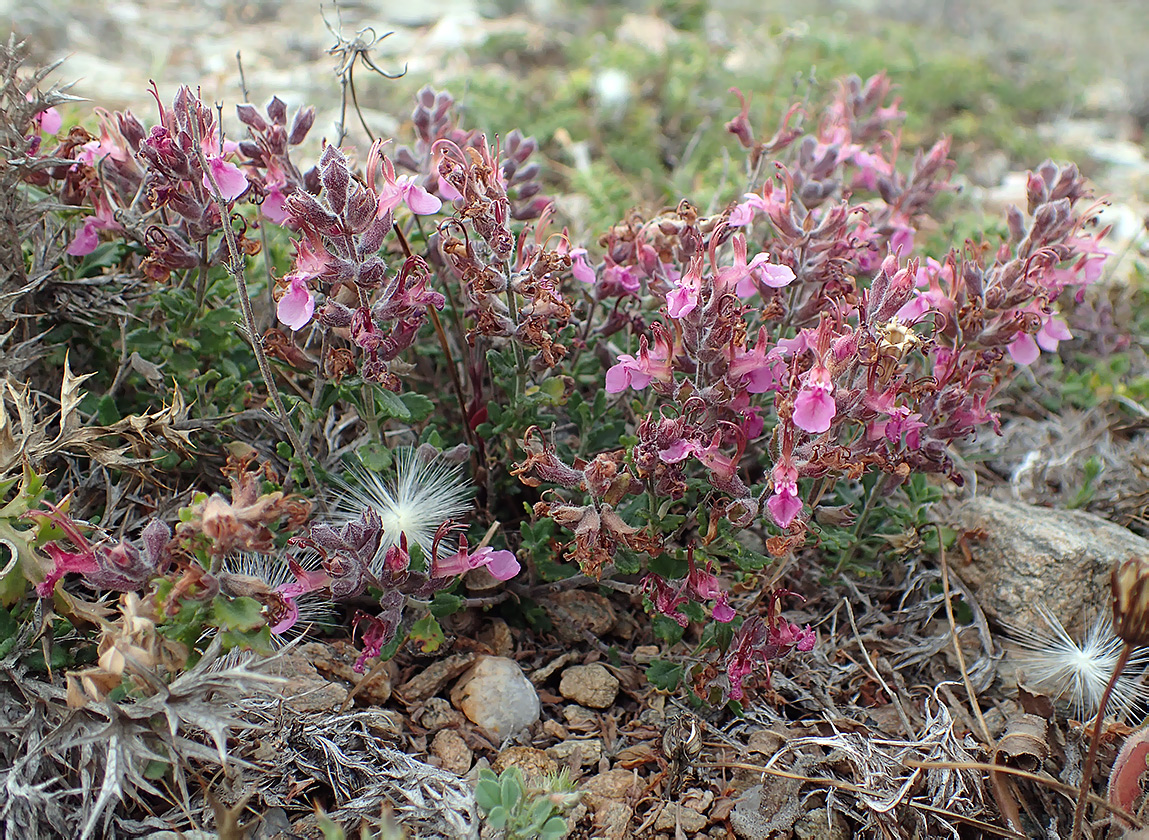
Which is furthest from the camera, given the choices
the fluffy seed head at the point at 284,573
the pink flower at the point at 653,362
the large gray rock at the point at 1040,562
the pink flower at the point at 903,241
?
the pink flower at the point at 903,241

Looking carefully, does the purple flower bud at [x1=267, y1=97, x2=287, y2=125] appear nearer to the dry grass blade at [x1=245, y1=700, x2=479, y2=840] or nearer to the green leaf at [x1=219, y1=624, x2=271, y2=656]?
A: the green leaf at [x1=219, y1=624, x2=271, y2=656]

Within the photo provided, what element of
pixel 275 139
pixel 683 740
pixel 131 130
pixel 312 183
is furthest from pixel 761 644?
pixel 131 130

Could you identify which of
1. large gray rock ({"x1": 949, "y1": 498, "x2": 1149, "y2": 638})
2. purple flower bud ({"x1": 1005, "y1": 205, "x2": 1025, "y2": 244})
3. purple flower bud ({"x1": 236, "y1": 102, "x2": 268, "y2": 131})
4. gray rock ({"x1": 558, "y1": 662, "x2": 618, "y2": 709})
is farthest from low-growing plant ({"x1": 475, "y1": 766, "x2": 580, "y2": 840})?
purple flower bud ({"x1": 1005, "y1": 205, "x2": 1025, "y2": 244})

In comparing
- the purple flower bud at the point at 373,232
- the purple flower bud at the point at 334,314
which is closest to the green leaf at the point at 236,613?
the purple flower bud at the point at 334,314

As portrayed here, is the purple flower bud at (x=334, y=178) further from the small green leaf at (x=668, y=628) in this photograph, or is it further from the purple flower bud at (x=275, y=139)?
the small green leaf at (x=668, y=628)

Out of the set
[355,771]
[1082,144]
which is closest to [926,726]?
[355,771]

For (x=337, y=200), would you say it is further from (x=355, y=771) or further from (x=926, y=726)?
(x=926, y=726)

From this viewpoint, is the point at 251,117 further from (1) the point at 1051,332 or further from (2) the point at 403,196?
(1) the point at 1051,332
